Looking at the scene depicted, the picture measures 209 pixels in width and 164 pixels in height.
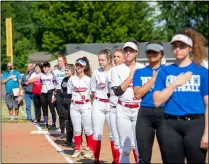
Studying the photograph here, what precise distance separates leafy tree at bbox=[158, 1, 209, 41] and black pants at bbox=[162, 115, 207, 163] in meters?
63.2

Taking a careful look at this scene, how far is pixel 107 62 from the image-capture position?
9.48 meters

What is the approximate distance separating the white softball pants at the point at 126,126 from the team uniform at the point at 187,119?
2016mm

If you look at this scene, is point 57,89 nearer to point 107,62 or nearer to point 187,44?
point 107,62

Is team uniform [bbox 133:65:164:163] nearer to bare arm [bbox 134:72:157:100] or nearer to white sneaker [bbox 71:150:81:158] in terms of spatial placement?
bare arm [bbox 134:72:157:100]

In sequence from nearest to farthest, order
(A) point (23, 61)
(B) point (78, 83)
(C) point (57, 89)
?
(B) point (78, 83), (C) point (57, 89), (A) point (23, 61)

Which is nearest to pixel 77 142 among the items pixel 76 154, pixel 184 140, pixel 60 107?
pixel 76 154

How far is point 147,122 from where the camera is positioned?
6703 millimetres

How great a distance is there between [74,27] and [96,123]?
182 feet

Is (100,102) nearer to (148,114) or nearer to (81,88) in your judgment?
(81,88)

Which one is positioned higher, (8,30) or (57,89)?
(8,30)

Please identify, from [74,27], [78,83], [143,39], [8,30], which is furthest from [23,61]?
[78,83]

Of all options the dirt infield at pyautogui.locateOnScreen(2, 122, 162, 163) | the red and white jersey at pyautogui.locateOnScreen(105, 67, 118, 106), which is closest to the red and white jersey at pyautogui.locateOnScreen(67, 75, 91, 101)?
the dirt infield at pyautogui.locateOnScreen(2, 122, 162, 163)

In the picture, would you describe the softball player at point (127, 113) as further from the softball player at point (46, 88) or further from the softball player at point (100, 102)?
the softball player at point (46, 88)

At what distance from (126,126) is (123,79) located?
29.5 inches
